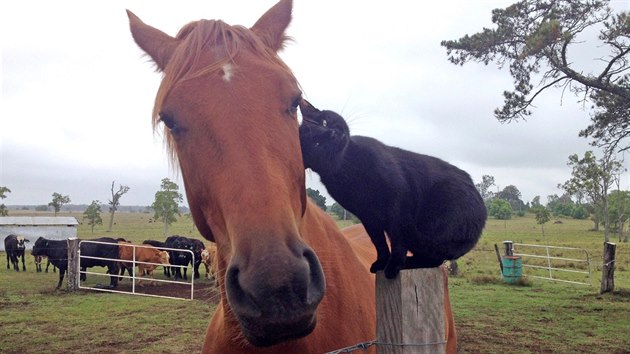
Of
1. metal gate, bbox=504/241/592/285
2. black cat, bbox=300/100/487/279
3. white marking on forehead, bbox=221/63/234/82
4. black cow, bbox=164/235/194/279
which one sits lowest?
metal gate, bbox=504/241/592/285

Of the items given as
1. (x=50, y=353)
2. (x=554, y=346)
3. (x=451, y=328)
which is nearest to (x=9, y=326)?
(x=50, y=353)

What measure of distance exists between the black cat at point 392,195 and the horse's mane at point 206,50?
33cm

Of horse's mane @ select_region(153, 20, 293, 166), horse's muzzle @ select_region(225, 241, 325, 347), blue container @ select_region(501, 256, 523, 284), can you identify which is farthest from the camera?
blue container @ select_region(501, 256, 523, 284)

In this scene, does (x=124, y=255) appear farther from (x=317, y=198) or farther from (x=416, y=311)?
(x=416, y=311)

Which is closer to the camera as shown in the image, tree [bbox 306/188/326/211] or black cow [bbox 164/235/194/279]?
tree [bbox 306/188/326/211]

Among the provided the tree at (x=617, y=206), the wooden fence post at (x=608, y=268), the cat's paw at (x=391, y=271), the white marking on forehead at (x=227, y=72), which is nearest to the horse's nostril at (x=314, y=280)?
the cat's paw at (x=391, y=271)

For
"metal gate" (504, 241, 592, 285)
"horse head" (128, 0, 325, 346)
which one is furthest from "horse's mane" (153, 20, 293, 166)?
"metal gate" (504, 241, 592, 285)

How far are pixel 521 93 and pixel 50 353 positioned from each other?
10.4 metres

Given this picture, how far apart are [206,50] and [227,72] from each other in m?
0.22

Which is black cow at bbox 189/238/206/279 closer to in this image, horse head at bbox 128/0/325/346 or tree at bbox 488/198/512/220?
horse head at bbox 128/0/325/346

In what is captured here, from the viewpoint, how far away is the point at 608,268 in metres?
12.8

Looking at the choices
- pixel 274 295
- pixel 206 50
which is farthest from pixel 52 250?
pixel 274 295

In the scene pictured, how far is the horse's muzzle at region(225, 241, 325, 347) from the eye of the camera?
4.20 feet

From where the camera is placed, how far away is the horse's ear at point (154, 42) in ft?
7.08
